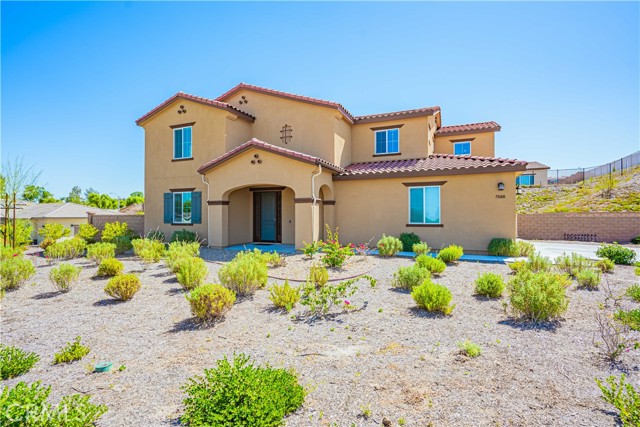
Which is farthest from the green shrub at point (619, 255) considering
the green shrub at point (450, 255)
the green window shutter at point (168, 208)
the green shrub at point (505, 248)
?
the green window shutter at point (168, 208)

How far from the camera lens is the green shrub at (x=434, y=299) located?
612 centimetres

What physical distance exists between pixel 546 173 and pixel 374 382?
139ft

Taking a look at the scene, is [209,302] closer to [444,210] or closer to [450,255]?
[450,255]

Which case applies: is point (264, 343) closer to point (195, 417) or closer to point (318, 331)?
point (318, 331)

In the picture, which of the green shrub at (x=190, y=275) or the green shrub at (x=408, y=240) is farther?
the green shrub at (x=408, y=240)

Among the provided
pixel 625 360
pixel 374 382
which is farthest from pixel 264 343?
pixel 625 360

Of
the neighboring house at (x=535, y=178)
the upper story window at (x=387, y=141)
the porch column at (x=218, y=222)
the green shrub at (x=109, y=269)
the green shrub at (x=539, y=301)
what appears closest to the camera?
the green shrub at (x=539, y=301)

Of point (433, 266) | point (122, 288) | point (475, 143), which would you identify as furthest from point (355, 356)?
point (475, 143)

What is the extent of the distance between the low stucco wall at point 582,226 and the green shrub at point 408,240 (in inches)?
428

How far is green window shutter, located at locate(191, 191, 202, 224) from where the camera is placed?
1583 centimetres

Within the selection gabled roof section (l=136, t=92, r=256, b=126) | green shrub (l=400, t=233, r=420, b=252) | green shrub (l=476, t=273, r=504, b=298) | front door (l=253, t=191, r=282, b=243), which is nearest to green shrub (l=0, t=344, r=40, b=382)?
green shrub (l=476, t=273, r=504, b=298)

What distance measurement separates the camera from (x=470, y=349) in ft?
14.9

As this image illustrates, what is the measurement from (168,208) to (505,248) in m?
15.5

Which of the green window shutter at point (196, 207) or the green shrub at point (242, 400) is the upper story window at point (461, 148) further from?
the green shrub at point (242, 400)
